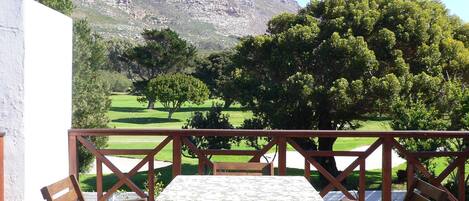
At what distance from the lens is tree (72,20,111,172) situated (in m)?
16.7

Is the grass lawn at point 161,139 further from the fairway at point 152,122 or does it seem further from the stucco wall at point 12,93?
the stucco wall at point 12,93

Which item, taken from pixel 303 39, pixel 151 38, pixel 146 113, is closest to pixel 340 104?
pixel 303 39

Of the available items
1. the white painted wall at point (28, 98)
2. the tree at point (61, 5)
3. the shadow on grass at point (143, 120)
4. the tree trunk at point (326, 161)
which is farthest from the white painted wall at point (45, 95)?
the shadow on grass at point (143, 120)

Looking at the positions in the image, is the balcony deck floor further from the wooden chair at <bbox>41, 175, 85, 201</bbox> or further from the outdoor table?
the outdoor table

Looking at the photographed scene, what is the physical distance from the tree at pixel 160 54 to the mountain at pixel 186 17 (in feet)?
46.8

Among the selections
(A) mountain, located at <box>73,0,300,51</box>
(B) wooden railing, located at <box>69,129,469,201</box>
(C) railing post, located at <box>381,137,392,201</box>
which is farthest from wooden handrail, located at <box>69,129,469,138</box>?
(A) mountain, located at <box>73,0,300,51</box>

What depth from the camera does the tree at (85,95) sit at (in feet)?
54.9

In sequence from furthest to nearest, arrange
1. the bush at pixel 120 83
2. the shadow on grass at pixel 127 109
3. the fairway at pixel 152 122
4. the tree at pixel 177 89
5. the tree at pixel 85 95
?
the bush at pixel 120 83 → the shadow on grass at pixel 127 109 → the tree at pixel 177 89 → the fairway at pixel 152 122 → the tree at pixel 85 95

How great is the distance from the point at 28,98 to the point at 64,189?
48.2 inches

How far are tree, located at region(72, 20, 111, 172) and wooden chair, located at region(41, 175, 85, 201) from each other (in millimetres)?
13059

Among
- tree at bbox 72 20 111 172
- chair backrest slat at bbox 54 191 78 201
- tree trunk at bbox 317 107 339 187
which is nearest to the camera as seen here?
chair backrest slat at bbox 54 191 78 201

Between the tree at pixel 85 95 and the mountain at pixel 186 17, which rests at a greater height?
the mountain at pixel 186 17

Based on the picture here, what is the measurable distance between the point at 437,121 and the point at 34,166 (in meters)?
10.6

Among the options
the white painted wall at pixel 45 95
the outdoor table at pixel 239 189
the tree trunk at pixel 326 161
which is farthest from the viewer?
the tree trunk at pixel 326 161
